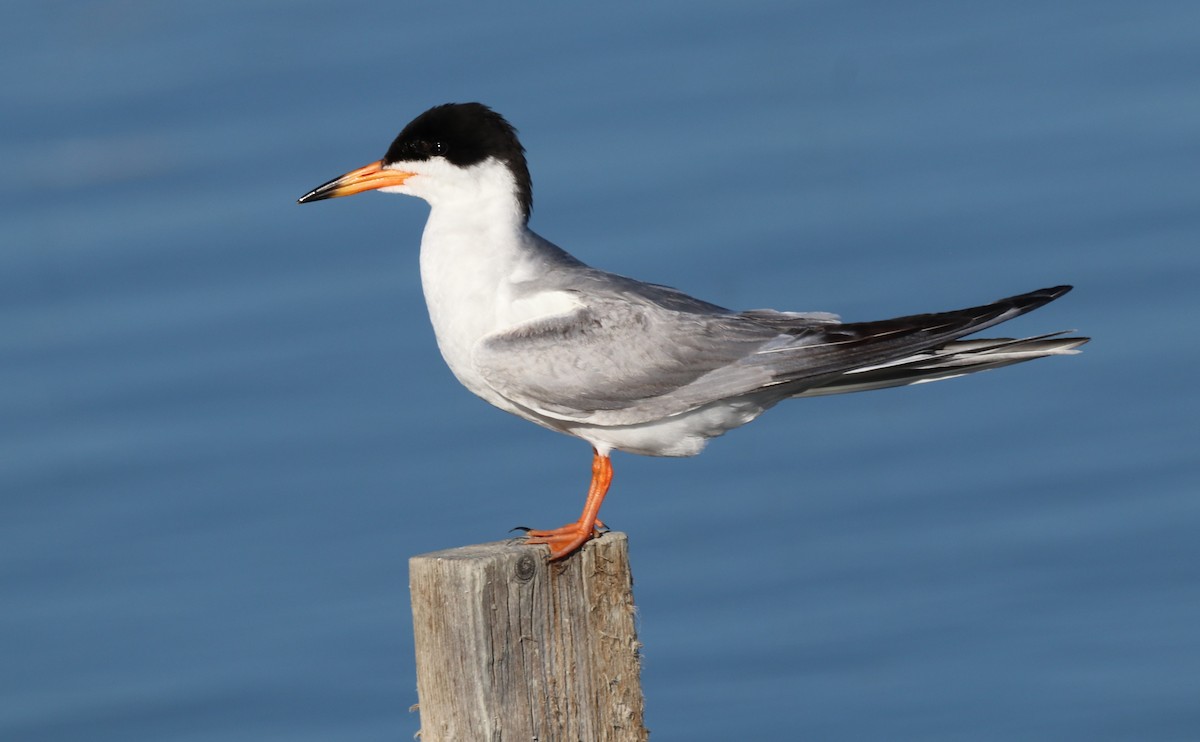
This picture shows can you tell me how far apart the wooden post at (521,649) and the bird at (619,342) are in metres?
1.07

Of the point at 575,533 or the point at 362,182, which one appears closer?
the point at 575,533

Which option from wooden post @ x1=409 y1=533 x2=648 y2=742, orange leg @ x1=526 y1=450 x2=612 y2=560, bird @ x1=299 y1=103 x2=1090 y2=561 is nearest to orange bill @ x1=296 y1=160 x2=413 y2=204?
bird @ x1=299 y1=103 x2=1090 y2=561

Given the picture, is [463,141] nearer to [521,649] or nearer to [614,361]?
[614,361]

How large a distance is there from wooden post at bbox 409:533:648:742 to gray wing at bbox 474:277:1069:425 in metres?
1.15

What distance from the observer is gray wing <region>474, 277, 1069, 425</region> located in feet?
17.2

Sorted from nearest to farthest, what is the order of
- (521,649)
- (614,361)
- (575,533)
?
(521,649) < (575,533) < (614,361)

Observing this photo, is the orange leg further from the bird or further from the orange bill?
the orange bill

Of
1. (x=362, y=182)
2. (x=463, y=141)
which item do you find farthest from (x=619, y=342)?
(x=362, y=182)

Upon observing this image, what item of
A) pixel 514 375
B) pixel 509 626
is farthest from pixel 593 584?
pixel 514 375

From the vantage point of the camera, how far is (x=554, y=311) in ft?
17.8

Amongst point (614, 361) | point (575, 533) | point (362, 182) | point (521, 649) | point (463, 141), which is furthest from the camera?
point (362, 182)

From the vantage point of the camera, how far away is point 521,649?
4016 millimetres

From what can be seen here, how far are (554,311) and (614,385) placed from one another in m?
0.32

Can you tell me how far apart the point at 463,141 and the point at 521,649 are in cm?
233
